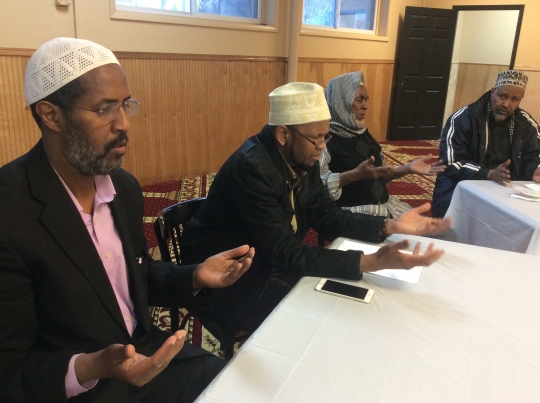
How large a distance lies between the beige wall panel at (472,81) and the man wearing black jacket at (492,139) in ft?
18.7

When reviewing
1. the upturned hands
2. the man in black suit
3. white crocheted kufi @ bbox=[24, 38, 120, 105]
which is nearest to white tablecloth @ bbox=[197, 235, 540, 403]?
the man in black suit

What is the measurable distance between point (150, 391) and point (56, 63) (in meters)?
0.84

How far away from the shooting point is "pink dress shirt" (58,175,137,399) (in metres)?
1.12

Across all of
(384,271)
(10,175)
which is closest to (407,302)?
(384,271)

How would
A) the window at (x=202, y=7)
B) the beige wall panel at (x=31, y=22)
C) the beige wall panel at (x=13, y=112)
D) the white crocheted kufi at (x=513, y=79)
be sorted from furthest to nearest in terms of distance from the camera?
the window at (x=202, y=7) → the beige wall panel at (x=13, y=112) → the beige wall panel at (x=31, y=22) → the white crocheted kufi at (x=513, y=79)

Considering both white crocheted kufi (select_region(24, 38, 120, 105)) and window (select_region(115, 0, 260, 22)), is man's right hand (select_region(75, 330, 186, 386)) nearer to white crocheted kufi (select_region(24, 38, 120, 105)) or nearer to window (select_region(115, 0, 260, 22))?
white crocheted kufi (select_region(24, 38, 120, 105))

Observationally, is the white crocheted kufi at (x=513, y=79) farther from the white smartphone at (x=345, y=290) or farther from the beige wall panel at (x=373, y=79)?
the beige wall panel at (x=373, y=79)

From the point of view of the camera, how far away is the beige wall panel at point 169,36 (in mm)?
3612

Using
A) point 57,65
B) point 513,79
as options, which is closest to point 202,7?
point 513,79

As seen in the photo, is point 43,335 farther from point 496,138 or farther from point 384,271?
point 496,138

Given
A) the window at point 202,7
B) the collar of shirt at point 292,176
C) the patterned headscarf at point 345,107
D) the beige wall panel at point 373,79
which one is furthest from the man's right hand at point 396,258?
the beige wall panel at point 373,79

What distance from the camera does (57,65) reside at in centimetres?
103

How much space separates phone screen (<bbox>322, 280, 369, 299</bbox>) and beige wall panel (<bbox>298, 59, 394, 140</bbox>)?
195 inches

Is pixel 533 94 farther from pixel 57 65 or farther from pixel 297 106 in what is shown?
pixel 57 65
